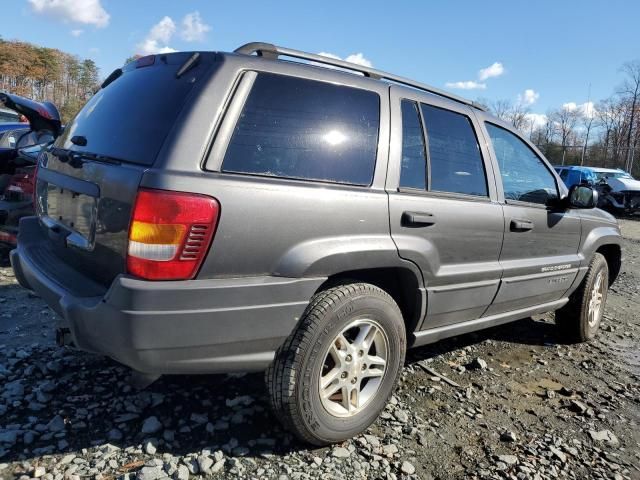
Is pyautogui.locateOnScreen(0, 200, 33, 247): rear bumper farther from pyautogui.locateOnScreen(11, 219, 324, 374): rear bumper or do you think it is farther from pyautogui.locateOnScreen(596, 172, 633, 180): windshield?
pyautogui.locateOnScreen(596, 172, 633, 180): windshield

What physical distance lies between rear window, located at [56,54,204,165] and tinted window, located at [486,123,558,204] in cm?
220

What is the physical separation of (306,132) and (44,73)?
84112 mm

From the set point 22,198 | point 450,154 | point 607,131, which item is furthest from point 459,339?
point 607,131

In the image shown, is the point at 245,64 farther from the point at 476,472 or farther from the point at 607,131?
the point at 607,131

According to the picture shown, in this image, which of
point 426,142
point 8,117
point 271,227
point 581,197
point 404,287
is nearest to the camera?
point 271,227

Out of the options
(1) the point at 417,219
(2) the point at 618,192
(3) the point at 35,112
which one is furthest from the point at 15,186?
(2) the point at 618,192

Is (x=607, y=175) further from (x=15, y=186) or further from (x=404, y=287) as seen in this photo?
(x=15, y=186)

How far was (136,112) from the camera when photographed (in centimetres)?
237

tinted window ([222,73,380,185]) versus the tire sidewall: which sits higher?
tinted window ([222,73,380,185])

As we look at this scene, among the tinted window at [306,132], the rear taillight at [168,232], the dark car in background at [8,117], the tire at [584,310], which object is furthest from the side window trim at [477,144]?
the dark car in background at [8,117]

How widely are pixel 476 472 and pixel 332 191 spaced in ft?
5.12

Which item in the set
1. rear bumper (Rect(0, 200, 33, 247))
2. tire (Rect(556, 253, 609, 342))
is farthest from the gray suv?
rear bumper (Rect(0, 200, 33, 247))

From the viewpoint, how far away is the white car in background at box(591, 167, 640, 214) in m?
18.4

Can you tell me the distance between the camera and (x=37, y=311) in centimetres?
404
